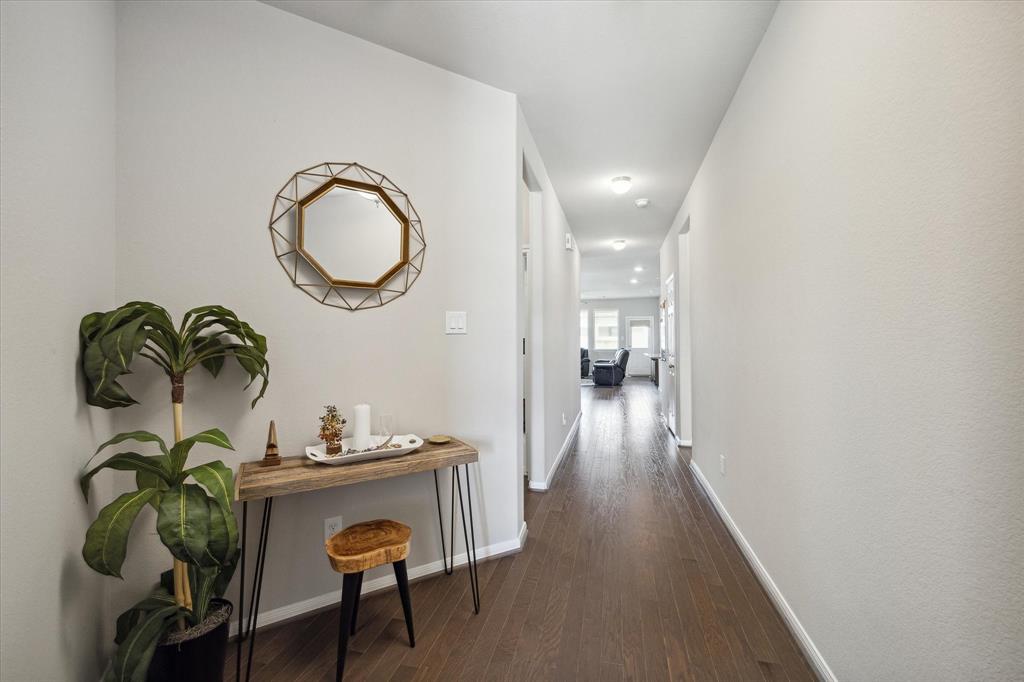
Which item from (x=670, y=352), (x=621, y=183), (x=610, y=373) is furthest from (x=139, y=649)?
(x=610, y=373)

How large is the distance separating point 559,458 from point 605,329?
34.7 ft

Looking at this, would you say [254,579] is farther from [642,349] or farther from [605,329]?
[642,349]

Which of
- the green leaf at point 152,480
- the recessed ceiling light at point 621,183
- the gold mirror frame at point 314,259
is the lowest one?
the green leaf at point 152,480

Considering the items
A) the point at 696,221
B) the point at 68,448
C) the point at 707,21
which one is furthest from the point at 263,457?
the point at 696,221

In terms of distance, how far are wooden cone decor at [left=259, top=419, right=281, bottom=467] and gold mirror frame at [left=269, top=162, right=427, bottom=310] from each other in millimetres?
601

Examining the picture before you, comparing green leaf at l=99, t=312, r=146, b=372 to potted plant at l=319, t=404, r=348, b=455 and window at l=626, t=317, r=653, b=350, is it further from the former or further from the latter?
window at l=626, t=317, r=653, b=350

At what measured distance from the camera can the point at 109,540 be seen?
3.67ft

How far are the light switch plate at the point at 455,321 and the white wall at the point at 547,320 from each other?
1113 mm

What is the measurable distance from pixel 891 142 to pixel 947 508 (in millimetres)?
904

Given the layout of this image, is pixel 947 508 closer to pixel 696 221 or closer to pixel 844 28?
pixel 844 28

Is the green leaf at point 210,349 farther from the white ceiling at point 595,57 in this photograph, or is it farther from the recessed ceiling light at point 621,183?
the recessed ceiling light at point 621,183

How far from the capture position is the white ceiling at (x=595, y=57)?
1.96 m

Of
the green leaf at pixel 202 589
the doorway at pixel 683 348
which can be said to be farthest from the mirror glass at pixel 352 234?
the doorway at pixel 683 348

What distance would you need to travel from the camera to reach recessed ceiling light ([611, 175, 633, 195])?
4.02m
